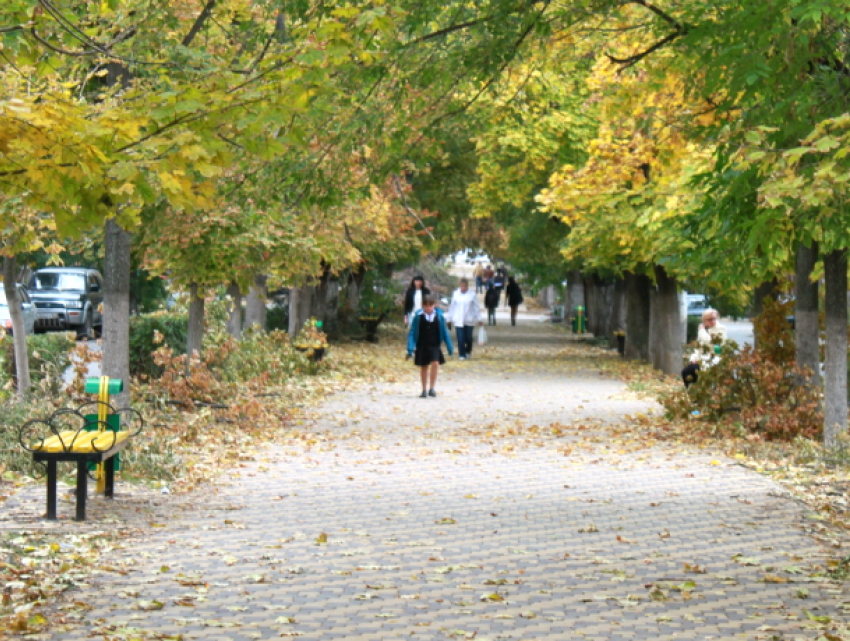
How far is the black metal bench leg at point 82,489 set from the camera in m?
8.22

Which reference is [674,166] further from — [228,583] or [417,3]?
[228,583]

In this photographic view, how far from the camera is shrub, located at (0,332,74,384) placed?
1486cm

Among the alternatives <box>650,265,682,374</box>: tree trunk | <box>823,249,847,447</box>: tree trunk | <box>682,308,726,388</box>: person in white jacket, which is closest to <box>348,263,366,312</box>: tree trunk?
<box>650,265,682,374</box>: tree trunk

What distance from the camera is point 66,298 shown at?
1442 inches

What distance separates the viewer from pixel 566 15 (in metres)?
10.9

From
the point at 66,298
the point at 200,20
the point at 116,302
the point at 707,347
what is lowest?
the point at 707,347

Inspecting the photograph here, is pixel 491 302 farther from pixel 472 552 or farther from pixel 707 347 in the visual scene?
pixel 472 552

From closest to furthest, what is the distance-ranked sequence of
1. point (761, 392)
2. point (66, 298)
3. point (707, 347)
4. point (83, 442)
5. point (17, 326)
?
1. point (83, 442)
2. point (17, 326)
3. point (761, 392)
4. point (707, 347)
5. point (66, 298)

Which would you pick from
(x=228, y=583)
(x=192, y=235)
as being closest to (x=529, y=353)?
(x=192, y=235)

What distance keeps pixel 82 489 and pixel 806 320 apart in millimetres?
8302

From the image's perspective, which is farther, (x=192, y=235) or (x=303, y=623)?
(x=192, y=235)

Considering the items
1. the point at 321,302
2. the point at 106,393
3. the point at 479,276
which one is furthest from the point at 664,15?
the point at 479,276

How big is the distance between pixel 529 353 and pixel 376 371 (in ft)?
31.1

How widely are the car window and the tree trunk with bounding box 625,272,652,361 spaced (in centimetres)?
1765
